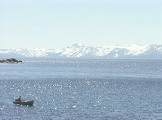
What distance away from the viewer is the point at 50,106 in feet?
234

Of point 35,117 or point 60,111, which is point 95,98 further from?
point 35,117

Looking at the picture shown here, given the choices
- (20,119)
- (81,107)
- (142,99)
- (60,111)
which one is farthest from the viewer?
(142,99)

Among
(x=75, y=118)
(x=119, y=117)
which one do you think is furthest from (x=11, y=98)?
(x=119, y=117)

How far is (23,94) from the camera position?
9231 centimetres

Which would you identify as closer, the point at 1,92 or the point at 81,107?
the point at 81,107

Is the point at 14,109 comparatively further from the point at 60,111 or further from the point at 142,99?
the point at 142,99

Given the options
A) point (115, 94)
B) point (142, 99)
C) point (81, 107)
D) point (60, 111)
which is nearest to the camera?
point (60, 111)

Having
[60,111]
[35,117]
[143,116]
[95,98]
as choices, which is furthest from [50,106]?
[143,116]

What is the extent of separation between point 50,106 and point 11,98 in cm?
1713

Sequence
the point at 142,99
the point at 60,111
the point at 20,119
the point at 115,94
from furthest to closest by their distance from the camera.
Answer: the point at 115,94 < the point at 142,99 < the point at 60,111 < the point at 20,119

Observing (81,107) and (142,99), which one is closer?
(81,107)

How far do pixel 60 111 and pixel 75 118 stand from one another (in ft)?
22.8

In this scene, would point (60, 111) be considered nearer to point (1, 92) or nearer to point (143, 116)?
point (143, 116)

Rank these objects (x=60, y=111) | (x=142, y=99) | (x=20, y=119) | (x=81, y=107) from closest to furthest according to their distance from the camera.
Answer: (x=20, y=119) → (x=60, y=111) → (x=81, y=107) → (x=142, y=99)
